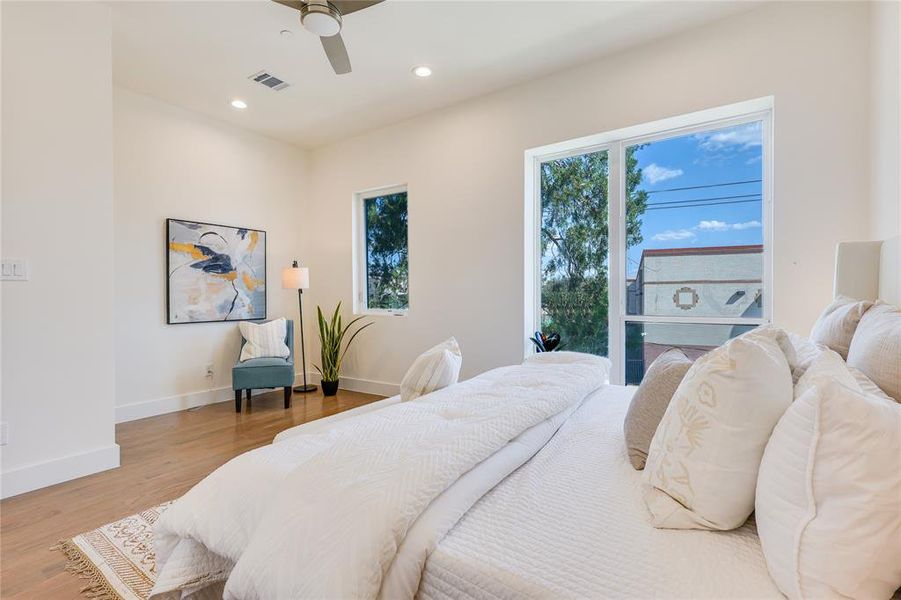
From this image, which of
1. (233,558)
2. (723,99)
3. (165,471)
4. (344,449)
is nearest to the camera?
(233,558)

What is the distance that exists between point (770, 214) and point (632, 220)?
88 centimetres

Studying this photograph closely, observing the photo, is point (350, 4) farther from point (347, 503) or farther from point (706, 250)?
point (706, 250)

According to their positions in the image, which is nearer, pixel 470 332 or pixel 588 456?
pixel 588 456

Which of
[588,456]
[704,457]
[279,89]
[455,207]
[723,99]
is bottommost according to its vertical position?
[588,456]

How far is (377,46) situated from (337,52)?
2.18ft

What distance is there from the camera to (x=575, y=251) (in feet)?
11.9

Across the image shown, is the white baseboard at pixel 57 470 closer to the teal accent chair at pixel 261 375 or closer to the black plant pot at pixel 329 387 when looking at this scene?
the teal accent chair at pixel 261 375

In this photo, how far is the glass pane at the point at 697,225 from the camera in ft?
9.75

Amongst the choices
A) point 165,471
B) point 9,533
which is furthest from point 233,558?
point 165,471

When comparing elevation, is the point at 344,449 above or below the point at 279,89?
below

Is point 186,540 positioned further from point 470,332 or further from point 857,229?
point 857,229

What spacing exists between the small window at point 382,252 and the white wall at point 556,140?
0.16 m

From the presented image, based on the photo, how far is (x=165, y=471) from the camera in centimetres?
A: 265

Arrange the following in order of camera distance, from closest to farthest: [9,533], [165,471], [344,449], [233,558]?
[233,558], [344,449], [9,533], [165,471]
